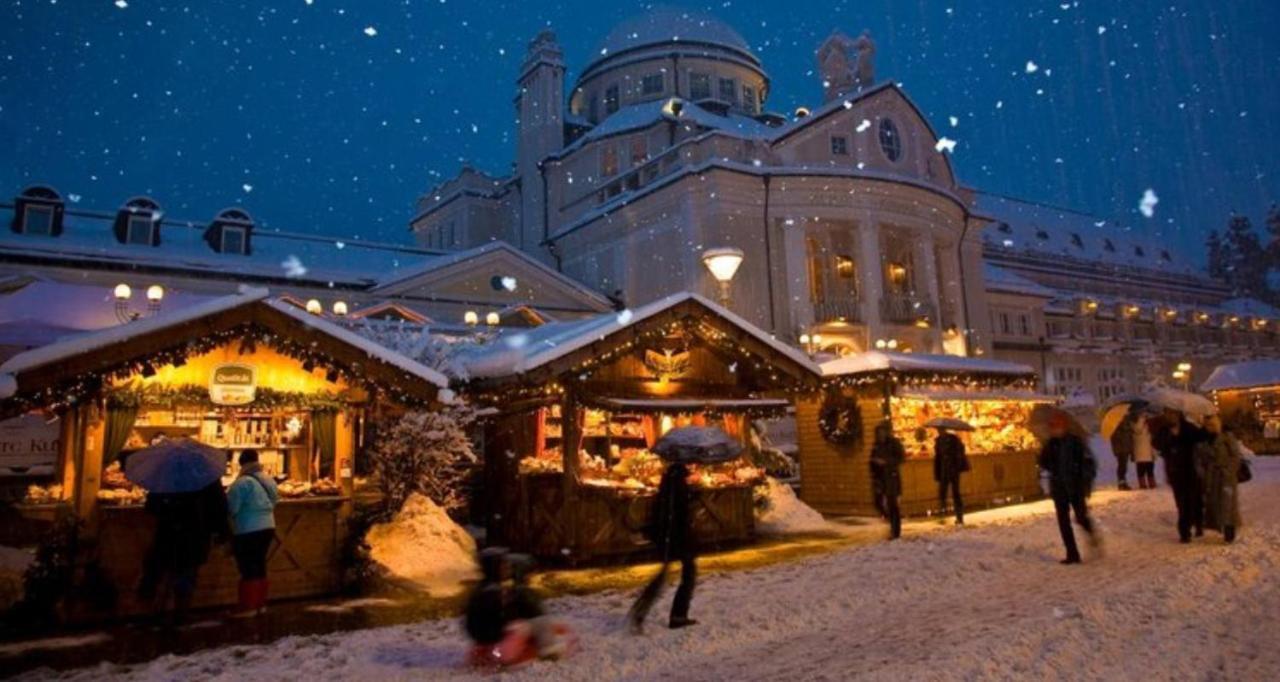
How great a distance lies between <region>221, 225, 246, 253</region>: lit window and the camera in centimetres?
3094

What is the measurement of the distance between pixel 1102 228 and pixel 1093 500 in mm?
55418

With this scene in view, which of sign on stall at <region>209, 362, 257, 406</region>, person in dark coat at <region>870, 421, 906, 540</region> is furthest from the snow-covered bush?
person in dark coat at <region>870, 421, 906, 540</region>

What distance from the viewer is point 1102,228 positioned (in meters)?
65.4

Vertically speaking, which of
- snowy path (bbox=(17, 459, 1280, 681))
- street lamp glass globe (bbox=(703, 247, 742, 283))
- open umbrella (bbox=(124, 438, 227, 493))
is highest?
street lamp glass globe (bbox=(703, 247, 742, 283))

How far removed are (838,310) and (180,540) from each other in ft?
88.1

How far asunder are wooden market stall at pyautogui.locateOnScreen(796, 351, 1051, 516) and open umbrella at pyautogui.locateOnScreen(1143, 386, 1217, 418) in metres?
2.87

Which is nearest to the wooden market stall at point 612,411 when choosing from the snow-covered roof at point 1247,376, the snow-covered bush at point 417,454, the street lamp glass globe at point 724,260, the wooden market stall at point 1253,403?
the street lamp glass globe at point 724,260

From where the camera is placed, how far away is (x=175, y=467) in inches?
351

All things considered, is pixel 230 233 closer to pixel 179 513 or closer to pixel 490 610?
pixel 179 513

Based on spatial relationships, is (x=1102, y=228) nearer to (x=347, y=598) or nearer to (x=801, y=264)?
(x=801, y=264)

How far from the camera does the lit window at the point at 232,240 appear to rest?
30938 mm

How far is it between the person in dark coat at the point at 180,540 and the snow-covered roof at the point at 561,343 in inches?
180

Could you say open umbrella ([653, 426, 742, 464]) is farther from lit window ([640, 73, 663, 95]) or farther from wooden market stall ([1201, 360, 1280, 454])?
lit window ([640, 73, 663, 95])

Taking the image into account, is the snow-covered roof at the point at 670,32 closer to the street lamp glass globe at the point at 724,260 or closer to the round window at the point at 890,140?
the round window at the point at 890,140
